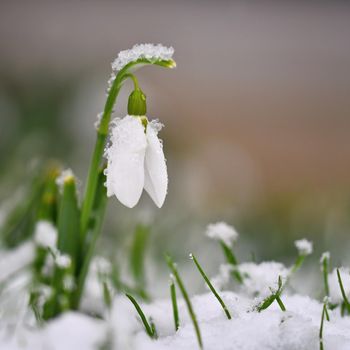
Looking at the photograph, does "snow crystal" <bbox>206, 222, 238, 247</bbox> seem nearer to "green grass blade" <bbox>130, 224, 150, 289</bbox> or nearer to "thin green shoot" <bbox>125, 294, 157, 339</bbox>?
"thin green shoot" <bbox>125, 294, 157, 339</bbox>

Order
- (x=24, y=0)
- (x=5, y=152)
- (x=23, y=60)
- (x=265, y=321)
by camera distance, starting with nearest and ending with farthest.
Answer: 1. (x=265, y=321)
2. (x=5, y=152)
3. (x=23, y=60)
4. (x=24, y=0)

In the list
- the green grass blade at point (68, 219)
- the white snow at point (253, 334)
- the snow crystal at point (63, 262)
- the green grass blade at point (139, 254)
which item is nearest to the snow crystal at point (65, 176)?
the green grass blade at point (68, 219)

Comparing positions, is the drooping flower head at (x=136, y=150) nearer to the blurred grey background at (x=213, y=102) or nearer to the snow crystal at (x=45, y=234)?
the snow crystal at (x=45, y=234)

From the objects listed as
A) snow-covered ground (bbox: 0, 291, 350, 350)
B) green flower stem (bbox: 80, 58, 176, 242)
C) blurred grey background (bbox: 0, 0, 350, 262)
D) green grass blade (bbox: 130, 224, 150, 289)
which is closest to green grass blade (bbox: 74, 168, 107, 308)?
A: green flower stem (bbox: 80, 58, 176, 242)

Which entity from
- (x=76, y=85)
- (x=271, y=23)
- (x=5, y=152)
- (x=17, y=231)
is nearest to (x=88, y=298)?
(x=17, y=231)

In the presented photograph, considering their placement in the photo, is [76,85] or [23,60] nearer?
[76,85]

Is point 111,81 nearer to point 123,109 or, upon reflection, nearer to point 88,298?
point 88,298
